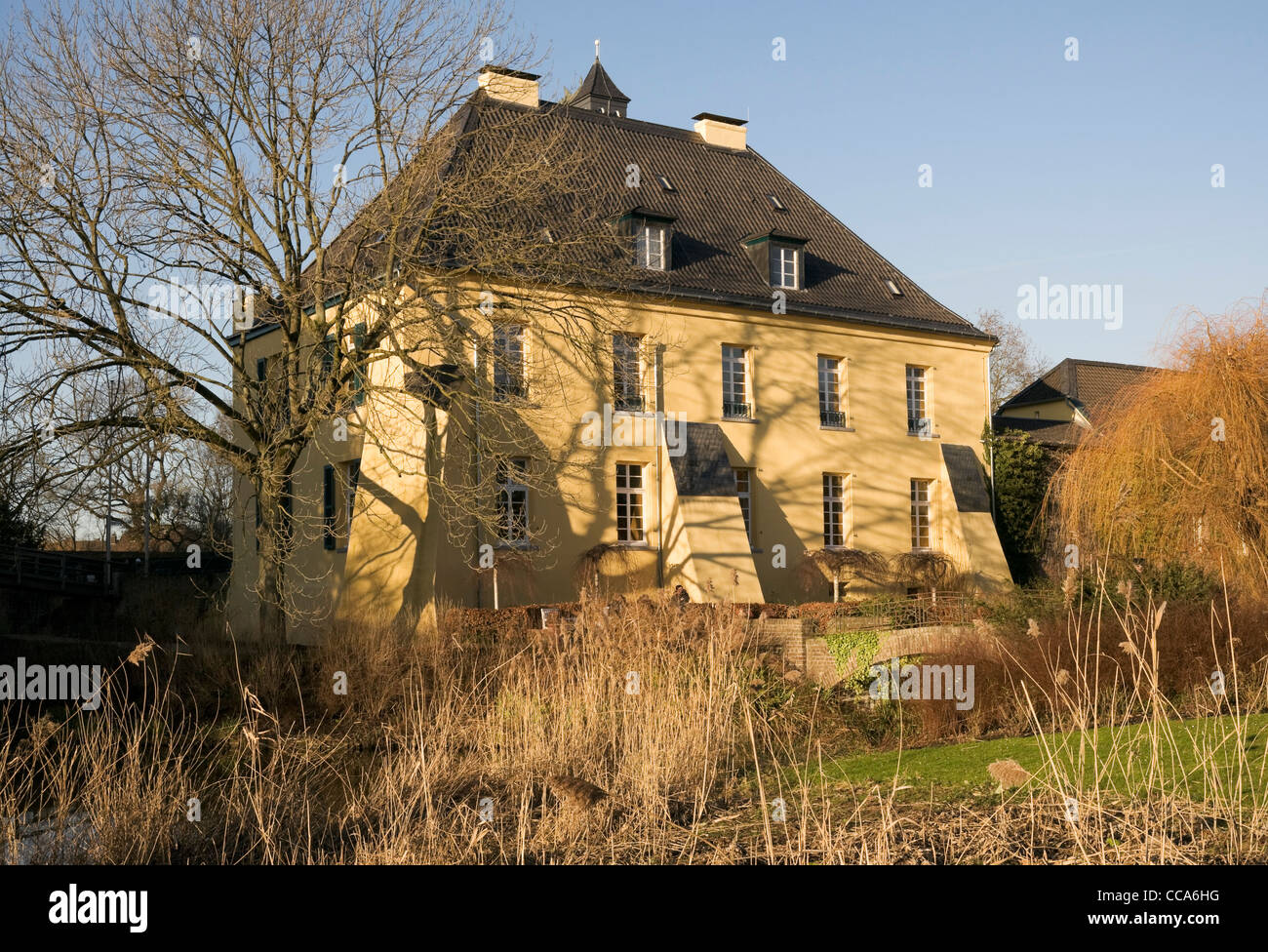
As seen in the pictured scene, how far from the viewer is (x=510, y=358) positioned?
19.3 meters

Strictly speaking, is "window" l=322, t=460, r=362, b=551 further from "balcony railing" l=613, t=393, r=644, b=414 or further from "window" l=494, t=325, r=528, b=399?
"balcony railing" l=613, t=393, r=644, b=414

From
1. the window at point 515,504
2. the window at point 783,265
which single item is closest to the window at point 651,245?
the window at point 783,265

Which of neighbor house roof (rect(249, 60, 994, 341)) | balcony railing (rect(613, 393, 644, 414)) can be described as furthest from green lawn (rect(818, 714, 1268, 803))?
neighbor house roof (rect(249, 60, 994, 341))

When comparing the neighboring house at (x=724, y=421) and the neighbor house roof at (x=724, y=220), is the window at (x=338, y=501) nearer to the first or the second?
the neighboring house at (x=724, y=421)

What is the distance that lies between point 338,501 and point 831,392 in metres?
11.2

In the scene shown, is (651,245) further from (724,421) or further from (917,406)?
(917,406)

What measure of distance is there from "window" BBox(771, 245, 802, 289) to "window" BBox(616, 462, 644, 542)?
5.80 meters

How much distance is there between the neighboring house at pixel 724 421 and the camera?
2178cm

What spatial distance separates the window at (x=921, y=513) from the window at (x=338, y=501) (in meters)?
12.8

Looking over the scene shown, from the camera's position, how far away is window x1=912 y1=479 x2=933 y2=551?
1089 inches

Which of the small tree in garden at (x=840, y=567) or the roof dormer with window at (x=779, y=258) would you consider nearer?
the small tree in garden at (x=840, y=567)

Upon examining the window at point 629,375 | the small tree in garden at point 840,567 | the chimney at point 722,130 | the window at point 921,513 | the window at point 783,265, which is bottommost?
the small tree in garden at point 840,567
